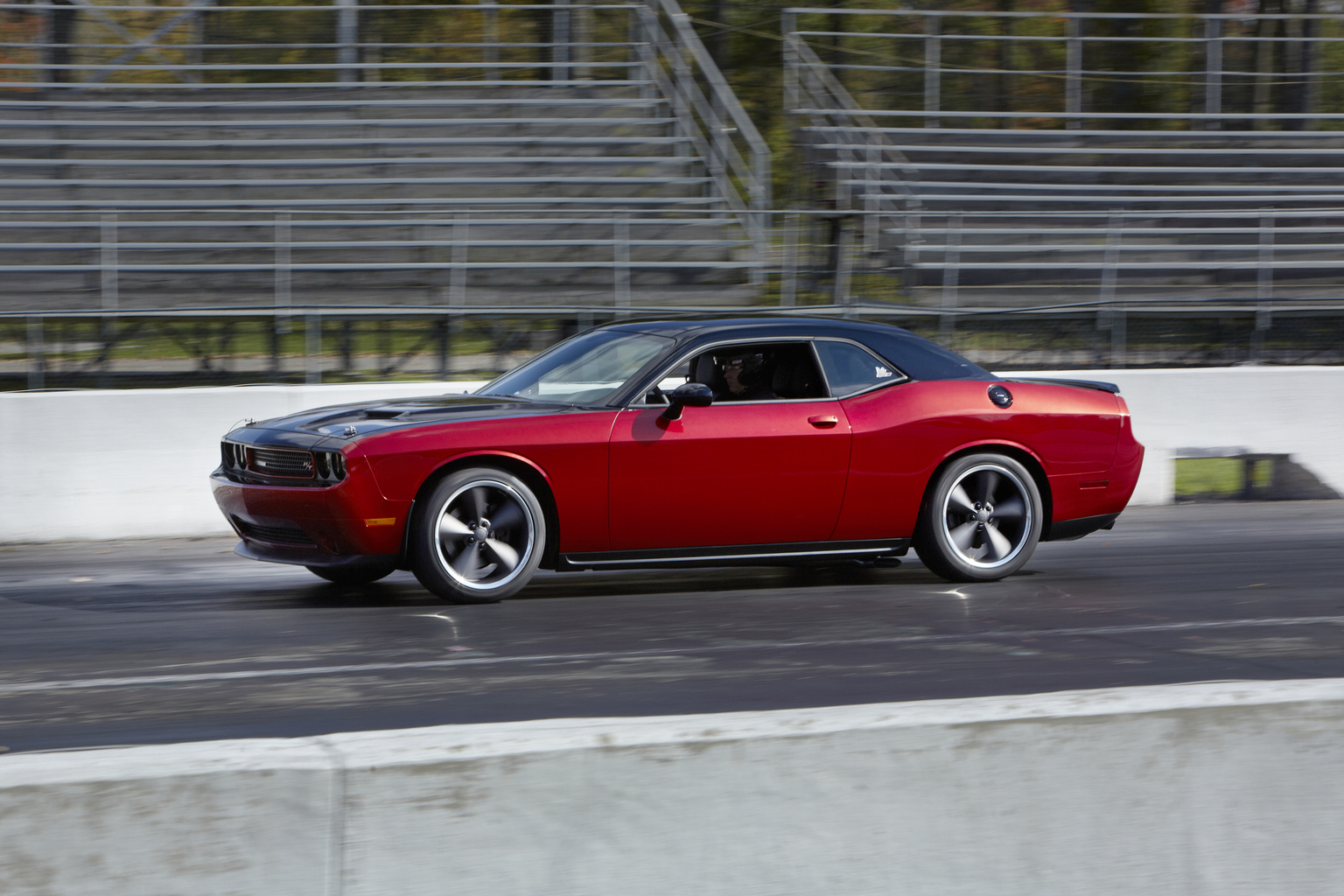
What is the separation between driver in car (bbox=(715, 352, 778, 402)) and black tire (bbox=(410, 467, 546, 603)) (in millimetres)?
1183

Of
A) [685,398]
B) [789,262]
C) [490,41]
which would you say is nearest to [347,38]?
[490,41]

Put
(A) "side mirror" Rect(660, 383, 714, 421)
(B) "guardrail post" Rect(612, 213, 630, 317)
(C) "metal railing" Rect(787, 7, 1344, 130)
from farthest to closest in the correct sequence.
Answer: (C) "metal railing" Rect(787, 7, 1344, 130), (B) "guardrail post" Rect(612, 213, 630, 317), (A) "side mirror" Rect(660, 383, 714, 421)

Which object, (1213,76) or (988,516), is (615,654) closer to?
(988,516)

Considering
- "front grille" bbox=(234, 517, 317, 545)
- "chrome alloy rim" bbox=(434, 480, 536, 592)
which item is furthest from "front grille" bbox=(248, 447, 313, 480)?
"chrome alloy rim" bbox=(434, 480, 536, 592)

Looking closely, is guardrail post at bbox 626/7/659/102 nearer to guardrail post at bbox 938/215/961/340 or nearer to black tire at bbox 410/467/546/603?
guardrail post at bbox 938/215/961/340

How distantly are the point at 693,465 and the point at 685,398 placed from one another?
1.06ft

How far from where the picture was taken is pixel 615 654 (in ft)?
20.3

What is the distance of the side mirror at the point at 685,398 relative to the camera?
23.5 feet

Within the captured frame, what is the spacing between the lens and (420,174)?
651 inches

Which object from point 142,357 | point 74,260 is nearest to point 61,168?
point 74,260

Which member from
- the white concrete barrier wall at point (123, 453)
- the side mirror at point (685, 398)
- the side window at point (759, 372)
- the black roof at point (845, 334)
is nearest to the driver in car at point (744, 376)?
the side window at point (759, 372)

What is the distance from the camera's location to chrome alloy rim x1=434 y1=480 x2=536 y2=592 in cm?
698

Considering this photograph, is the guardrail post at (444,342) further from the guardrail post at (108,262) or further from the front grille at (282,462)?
the front grille at (282,462)

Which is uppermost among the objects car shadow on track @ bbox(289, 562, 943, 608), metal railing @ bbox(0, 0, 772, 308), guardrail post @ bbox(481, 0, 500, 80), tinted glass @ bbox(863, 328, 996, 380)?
guardrail post @ bbox(481, 0, 500, 80)
